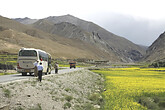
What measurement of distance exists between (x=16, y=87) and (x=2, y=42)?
494ft

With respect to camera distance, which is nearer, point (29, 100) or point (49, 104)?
point (29, 100)

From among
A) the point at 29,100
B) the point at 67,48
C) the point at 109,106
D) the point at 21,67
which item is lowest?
the point at 109,106

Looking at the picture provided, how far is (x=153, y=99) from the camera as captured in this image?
18.0 meters

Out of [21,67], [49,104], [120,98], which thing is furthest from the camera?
[21,67]

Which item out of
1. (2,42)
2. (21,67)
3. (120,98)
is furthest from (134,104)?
(2,42)

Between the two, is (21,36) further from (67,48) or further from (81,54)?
(81,54)

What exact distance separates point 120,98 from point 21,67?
13.6 meters

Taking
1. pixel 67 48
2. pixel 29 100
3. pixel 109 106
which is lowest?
pixel 109 106

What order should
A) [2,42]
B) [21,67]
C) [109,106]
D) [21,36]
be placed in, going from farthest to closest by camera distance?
1. [21,36]
2. [2,42]
3. [21,67]
4. [109,106]

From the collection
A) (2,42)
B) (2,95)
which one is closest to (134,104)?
(2,95)

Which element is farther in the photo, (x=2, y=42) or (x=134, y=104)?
(x=2, y=42)

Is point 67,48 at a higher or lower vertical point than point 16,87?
higher

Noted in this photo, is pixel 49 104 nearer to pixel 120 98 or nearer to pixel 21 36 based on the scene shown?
pixel 120 98

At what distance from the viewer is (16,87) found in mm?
13391
